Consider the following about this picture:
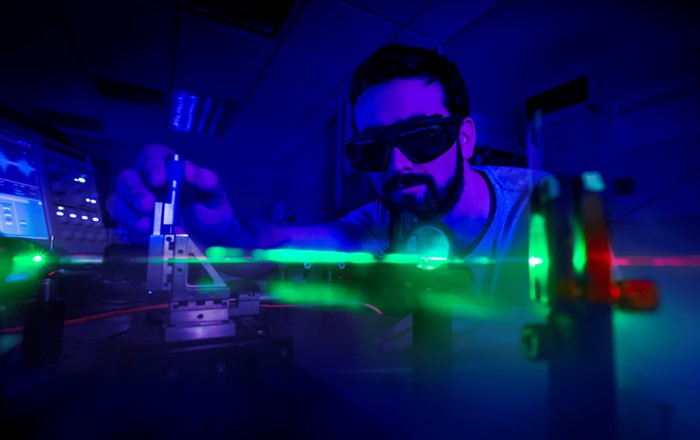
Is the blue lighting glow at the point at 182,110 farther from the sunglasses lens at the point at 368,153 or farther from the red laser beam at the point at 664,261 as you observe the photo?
the red laser beam at the point at 664,261

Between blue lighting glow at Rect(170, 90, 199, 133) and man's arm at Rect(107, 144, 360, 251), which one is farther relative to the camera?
blue lighting glow at Rect(170, 90, 199, 133)

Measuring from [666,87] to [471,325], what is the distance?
138cm

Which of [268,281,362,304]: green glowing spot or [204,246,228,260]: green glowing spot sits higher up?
[204,246,228,260]: green glowing spot

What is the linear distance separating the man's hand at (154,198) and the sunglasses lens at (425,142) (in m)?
0.80

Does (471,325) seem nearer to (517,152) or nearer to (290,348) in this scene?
(290,348)

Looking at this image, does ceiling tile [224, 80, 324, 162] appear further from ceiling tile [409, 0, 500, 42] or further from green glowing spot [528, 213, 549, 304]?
green glowing spot [528, 213, 549, 304]

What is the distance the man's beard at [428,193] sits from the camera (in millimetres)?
1633

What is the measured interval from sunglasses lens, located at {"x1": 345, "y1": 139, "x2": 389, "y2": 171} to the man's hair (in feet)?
1.15

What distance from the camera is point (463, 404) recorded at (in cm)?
53

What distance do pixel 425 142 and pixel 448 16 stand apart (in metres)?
1.53

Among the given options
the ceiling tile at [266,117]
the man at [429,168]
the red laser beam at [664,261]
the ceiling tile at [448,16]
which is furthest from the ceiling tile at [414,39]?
the red laser beam at [664,261]

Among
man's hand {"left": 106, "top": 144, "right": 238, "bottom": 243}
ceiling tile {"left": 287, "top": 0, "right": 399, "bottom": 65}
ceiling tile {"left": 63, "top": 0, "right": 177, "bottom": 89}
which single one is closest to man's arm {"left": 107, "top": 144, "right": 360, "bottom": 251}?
man's hand {"left": 106, "top": 144, "right": 238, "bottom": 243}

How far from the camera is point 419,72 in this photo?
5.24 ft

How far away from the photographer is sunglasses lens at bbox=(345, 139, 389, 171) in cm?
152
